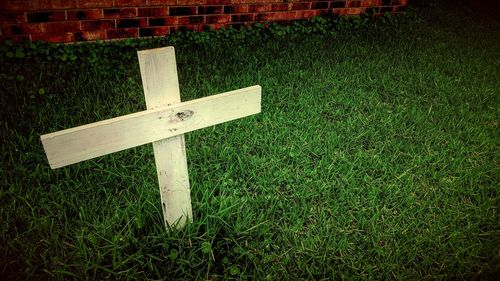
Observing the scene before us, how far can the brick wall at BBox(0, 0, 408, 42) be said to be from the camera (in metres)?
3.09

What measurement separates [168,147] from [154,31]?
9.09ft

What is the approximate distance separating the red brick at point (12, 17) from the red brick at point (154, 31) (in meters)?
1.09

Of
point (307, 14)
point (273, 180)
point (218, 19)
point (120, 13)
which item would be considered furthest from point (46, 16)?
point (307, 14)

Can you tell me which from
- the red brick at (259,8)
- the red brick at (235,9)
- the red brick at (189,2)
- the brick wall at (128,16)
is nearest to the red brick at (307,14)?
the brick wall at (128,16)

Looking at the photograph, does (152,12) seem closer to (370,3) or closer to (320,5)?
(320,5)

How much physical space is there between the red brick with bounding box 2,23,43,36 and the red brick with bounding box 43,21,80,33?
0.06 meters

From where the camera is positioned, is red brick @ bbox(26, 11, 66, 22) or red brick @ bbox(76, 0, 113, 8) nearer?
red brick @ bbox(26, 11, 66, 22)

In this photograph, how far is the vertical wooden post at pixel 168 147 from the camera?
116 cm

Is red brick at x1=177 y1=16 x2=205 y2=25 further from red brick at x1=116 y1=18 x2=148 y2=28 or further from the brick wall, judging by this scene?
red brick at x1=116 y1=18 x2=148 y2=28

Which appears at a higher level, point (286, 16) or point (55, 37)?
point (286, 16)

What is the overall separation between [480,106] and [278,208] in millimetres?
2416

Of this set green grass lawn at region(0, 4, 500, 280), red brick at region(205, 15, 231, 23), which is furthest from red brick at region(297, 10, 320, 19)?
green grass lawn at region(0, 4, 500, 280)

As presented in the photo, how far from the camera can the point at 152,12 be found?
359 centimetres

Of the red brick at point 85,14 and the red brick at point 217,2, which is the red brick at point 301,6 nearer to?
the red brick at point 217,2
